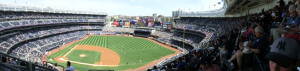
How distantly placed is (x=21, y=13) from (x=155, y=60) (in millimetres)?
34885

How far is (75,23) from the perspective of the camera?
5556 centimetres

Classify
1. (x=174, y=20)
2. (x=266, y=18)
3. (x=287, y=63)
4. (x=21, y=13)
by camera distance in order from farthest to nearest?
(x=174, y=20) < (x=21, y=13) < (x=266, y=18) < (x=287, y=63)

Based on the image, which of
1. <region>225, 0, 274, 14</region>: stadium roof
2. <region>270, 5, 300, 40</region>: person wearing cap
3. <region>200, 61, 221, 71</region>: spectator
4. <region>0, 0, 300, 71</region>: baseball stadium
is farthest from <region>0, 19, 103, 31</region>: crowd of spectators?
<region>270, 5, 300, 40</region>: person wearing cap

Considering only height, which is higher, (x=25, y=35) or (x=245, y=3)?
(x=245, y=3)

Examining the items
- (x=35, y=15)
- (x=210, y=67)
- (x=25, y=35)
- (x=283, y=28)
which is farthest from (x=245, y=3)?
(x=35, y=15)

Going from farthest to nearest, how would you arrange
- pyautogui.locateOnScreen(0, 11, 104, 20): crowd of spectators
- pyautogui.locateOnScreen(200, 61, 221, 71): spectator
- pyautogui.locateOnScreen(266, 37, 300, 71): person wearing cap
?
1. pyautogui.locateOnScreen(0, 11, 104, 20): crowd of spectators
2. pyautogui.locateOnScreen(200, 61, 221, 71): spectator
3. pyautogui.locateOnScreen(266, 37, 300, 71): person wearing cap

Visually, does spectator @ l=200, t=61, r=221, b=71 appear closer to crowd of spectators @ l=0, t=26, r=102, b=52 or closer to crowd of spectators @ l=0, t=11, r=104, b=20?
crowd of spectators @ l=0, t=26, r=102, b=52

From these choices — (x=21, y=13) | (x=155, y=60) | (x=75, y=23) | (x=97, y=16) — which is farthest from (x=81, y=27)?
(x=155, y=60)

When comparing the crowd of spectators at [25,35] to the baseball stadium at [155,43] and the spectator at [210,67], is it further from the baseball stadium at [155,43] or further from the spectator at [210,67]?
the spectator at [210,67]

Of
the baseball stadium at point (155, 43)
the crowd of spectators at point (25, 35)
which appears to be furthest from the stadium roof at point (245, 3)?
the crowd of spectators at point (25, 35)

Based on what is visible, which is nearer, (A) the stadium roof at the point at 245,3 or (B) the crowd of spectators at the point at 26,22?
(A) the stadium roof at the point at 245,3

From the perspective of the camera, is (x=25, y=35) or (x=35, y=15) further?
(x=35, y=15)

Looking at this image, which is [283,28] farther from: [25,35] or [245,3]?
[25,35]

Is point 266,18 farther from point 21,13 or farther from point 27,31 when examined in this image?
point 21,13
